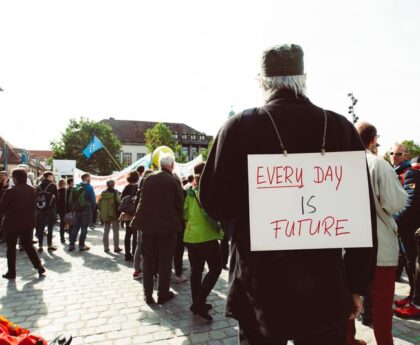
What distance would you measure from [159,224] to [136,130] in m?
73.1

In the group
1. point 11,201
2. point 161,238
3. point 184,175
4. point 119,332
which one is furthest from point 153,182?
point 184,175

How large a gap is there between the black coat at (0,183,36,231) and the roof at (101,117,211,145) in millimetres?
67728

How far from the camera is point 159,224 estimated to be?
4.73 m

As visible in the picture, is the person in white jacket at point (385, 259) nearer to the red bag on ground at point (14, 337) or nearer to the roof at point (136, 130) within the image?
the red bag on ground at point (14, 337)

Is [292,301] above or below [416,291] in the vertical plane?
above

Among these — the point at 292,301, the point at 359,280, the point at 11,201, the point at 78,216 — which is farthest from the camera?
the point at 78,216

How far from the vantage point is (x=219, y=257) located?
Answer: 4414 mm

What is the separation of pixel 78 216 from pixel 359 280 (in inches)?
339

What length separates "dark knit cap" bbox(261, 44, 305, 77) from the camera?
5.23 feet

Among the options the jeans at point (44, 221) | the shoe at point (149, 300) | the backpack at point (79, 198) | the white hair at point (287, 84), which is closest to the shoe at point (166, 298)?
the shoe at point (149, 300)

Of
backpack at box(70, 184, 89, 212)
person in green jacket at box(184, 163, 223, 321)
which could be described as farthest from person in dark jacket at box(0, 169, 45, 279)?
person in green jacket at box(184, 163, 223, 321)

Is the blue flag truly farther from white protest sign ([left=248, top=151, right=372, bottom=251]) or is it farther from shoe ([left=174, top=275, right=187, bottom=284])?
white protest sign ([left=248, top=151, right=372, bottom=251])

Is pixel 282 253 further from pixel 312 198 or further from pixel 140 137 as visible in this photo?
pixel 140 137

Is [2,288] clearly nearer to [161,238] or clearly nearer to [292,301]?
[161,238]
